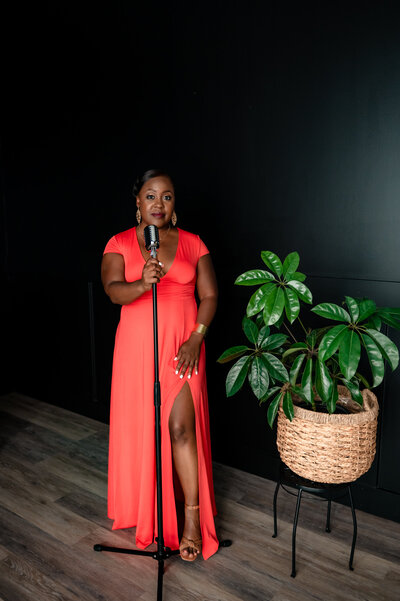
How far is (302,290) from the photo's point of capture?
5.28ft

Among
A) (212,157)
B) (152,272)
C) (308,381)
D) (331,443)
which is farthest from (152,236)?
(212,157)

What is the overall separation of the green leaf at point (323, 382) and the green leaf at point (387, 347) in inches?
7.5

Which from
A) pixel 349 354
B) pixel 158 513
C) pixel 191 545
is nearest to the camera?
pixel 349 354

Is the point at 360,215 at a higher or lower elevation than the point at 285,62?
lower

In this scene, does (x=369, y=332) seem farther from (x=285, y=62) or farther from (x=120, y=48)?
(x=120, y=48)

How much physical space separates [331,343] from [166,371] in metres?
0.71

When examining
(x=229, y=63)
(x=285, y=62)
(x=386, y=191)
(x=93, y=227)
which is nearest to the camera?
(x=386, y=191)

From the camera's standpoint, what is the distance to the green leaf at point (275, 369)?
165 centimetres

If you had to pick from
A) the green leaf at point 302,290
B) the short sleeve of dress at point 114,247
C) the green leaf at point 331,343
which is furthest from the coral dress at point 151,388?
the green leaf at point 331,343

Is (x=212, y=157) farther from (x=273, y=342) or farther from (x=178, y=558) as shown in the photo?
(x=178, y=558)

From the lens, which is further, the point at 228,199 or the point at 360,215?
the point at 228,199

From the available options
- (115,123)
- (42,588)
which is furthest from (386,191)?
(42,588)

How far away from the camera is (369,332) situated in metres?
1.54

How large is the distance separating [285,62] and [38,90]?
1919mm
